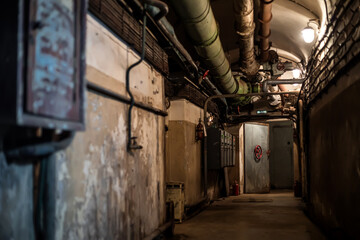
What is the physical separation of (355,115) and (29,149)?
3.89m

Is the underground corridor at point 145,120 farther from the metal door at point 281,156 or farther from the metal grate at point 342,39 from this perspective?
the metal door at point 281,156

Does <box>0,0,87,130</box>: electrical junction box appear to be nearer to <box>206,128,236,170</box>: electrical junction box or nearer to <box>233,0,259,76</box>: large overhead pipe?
<box>233,0,259,76</box>: large overhead pipe

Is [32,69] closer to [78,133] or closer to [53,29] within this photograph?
[53,29]

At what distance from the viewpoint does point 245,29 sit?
26.7ft

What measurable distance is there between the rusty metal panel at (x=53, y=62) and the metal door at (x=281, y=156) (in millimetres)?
15441

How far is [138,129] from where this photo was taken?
4840 mm

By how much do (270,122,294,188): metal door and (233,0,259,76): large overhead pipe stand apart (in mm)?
5824

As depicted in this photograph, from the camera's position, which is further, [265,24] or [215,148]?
[215,148]

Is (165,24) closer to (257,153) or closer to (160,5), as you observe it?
(160,5)

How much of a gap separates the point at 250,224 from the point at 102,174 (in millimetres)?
4872

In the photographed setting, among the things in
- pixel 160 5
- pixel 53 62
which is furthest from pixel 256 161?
pixel 53 62

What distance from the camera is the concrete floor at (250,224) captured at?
21.1 ft

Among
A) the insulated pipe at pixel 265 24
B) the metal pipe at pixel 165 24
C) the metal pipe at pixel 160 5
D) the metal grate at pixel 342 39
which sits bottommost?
the metal grate at pixel 342 39

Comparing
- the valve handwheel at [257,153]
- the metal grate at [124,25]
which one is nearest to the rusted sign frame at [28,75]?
the metal grate at [124,25]
